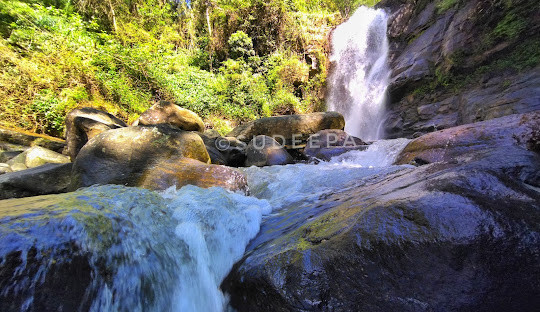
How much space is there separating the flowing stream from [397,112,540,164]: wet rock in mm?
3127

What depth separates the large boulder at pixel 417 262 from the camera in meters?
1.10

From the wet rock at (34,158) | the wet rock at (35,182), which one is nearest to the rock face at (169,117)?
the wet rock at (34,158)

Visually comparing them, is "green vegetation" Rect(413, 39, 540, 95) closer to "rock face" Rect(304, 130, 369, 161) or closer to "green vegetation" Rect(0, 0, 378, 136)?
"rock face" Rect(304, 130, 369, 161)

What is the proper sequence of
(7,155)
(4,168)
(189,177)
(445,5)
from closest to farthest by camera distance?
1. (189,177)
2. (4,168)
3. (7,155)
4. (445,5)

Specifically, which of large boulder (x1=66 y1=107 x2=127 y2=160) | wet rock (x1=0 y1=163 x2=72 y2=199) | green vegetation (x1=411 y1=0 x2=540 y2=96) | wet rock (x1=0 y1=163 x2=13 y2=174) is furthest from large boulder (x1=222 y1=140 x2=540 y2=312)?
green vegetation (x1=411 y1=0 x2=540 y2=96)

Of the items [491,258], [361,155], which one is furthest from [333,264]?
[361,155]

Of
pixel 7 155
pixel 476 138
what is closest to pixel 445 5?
pixel 476 138

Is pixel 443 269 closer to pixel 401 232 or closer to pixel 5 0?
pixel 401 232

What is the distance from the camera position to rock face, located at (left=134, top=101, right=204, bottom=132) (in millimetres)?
7927

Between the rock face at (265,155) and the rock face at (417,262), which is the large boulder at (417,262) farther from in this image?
the rock face at (265,155)

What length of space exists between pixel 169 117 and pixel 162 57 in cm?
496

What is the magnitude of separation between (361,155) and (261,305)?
5.71m

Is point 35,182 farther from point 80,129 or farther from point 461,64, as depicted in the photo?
point 461,64

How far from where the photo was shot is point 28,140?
23.7 ft
